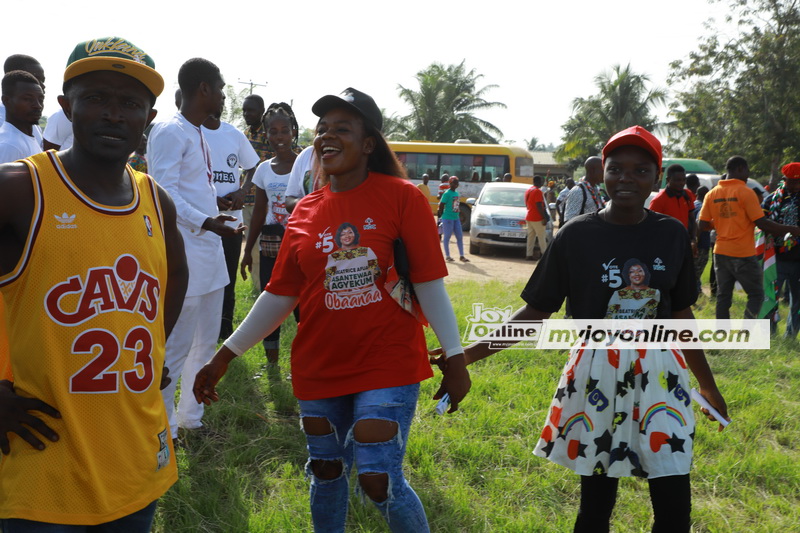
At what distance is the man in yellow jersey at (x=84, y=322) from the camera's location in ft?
5.64

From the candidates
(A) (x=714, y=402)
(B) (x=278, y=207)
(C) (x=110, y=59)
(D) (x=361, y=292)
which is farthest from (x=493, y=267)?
(C) (x=110, y=59)

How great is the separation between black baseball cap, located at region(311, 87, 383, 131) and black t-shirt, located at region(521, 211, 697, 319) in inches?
36.6

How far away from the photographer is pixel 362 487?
96.9 inches

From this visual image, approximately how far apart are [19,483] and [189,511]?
69.8 inches

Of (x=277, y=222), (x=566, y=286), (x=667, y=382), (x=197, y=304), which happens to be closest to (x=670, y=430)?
(x=667, y=382)

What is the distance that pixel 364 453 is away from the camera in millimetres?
2430

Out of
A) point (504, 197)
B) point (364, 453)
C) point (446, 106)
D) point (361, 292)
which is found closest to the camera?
point (364, 453)

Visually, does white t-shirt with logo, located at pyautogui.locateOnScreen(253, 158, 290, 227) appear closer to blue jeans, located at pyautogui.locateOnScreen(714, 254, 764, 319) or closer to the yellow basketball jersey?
the yellow basketball jersey

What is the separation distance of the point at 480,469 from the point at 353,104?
241 centimetres

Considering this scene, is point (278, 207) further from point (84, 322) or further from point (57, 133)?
point (84, 322)

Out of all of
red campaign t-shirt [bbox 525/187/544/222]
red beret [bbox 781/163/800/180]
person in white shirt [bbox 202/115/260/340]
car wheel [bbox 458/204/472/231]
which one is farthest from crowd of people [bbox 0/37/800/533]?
car wheel [bbox 458/204/472/231]

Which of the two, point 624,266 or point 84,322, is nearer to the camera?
point 84,322

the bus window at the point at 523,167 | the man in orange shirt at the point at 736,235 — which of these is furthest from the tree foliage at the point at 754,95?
the man in orange shirt at the point at 736,235

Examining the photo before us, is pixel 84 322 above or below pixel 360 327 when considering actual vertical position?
above
